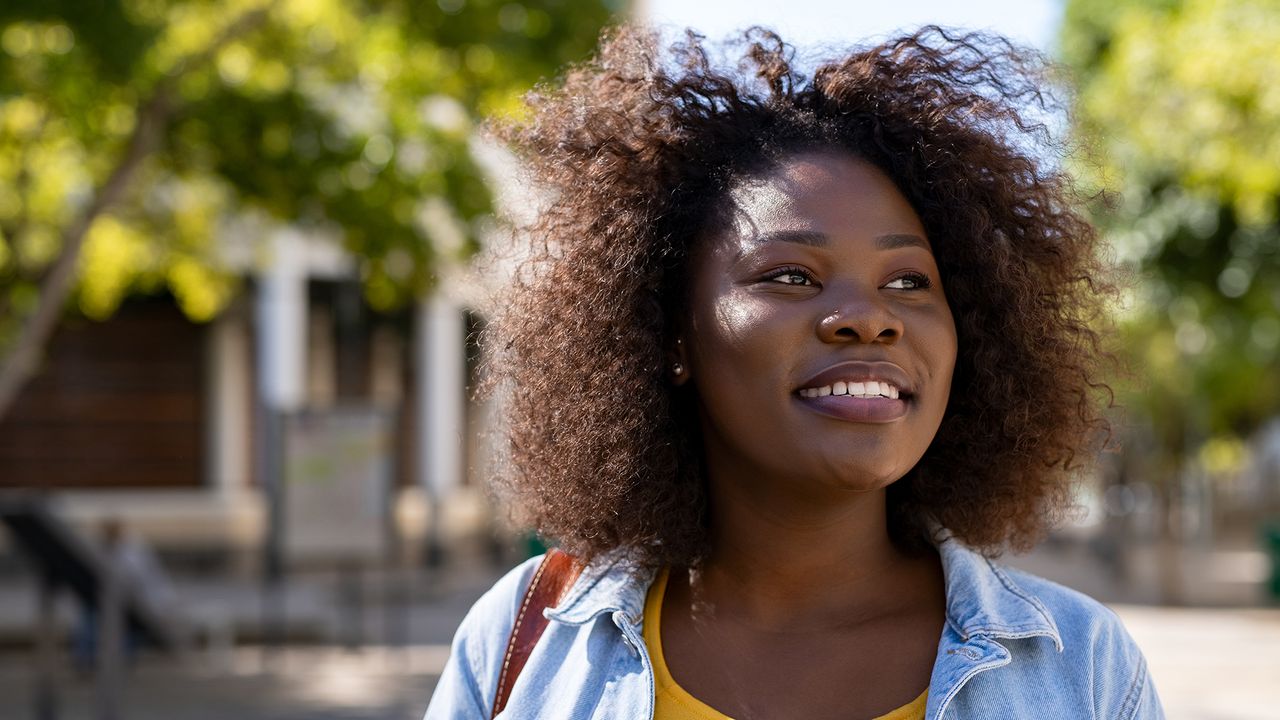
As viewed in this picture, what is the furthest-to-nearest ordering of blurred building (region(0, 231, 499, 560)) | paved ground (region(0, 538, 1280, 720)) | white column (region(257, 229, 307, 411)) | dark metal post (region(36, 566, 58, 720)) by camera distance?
white column (region(257, 229, 307, 411))
blurred building (region(0, 231, 499, 560))
paved ground (region(0, 538, 1280, 720))
dark metal post (region(36, 566, 58, 720))

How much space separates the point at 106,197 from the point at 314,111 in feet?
5.19

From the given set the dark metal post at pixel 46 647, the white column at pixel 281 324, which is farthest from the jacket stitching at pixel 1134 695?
the white column at pixel 281 324

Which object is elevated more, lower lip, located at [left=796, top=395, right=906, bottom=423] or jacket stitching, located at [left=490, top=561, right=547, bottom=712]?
lower lip, located at [left=796, top=395, right=906, bottom=423]

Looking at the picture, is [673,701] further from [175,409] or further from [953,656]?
[175,409]

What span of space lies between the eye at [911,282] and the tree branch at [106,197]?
26.2ft

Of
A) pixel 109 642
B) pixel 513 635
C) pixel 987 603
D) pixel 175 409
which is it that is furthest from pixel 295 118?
pixel 175 409

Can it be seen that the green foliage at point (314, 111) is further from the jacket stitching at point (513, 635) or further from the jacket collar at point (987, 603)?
the jacket collar at point (987, 603)

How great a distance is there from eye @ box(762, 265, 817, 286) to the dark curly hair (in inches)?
7.1

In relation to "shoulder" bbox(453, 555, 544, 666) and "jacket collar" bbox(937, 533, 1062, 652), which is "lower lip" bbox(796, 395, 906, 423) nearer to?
"jacket collar" bbox(937, 533, 1062, 652)

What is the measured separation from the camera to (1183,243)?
13.7 metres

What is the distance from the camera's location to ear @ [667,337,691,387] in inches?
89.2

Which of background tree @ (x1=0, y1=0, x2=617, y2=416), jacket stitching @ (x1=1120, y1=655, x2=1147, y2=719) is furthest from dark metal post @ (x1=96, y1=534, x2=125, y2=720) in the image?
jacket stitching @ (x1=1120, y1=655, x2=1147, y2=719)

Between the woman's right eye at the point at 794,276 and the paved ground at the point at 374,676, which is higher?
the woman's right eye at the point at 794,276

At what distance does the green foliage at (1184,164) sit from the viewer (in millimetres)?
8945
